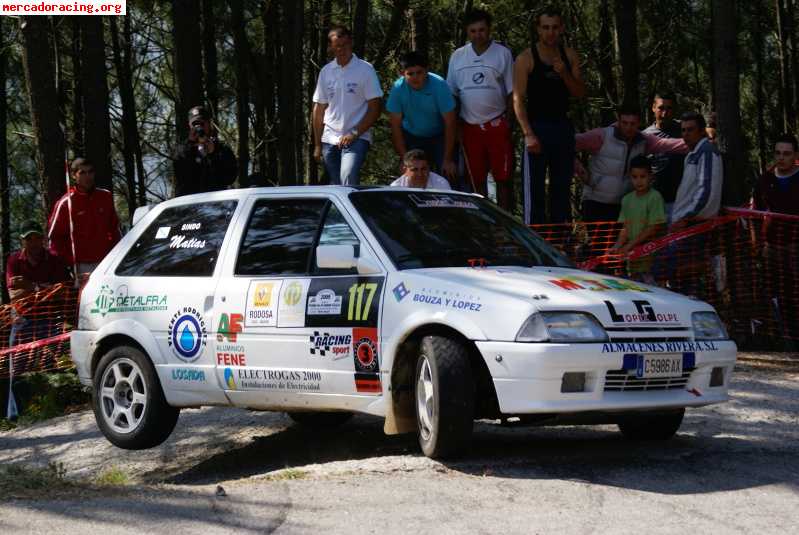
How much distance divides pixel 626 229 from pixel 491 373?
4982 millimetres

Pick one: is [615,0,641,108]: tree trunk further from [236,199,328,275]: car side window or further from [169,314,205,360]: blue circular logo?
[169,314,205,360]: blue circular logo

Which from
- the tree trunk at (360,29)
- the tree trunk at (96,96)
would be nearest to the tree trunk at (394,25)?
the tree trunk at (360,29)

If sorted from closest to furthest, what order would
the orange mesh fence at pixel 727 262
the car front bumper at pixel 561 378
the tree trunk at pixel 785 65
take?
the car front bumper at pixel 561 378 < the orange mesh fence at pixel 727 262 < the tree trunk at pixel 785 65

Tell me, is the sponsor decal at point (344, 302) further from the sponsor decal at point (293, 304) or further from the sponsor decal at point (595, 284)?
the sponsor decal at point (595, 284)

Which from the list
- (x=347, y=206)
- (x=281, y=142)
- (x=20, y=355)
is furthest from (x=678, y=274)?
(x=281, y=142)

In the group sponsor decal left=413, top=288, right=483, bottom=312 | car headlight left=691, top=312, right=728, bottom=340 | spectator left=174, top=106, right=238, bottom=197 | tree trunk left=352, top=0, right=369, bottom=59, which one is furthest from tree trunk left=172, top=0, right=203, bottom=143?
car headlight left=691, top=312, right=728, bottom=340

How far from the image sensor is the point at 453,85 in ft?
37.8

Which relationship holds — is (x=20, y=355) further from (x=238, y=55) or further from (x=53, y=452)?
(x=238, y=55)

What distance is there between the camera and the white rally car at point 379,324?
646 centimetres

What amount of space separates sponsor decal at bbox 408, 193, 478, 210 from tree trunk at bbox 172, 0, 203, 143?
8.94 meters

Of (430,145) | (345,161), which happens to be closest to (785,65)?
(430,145)

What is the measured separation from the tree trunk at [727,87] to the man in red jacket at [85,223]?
6.71 metres

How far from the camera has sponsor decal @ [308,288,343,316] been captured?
7281 mm

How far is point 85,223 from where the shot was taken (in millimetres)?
12586
